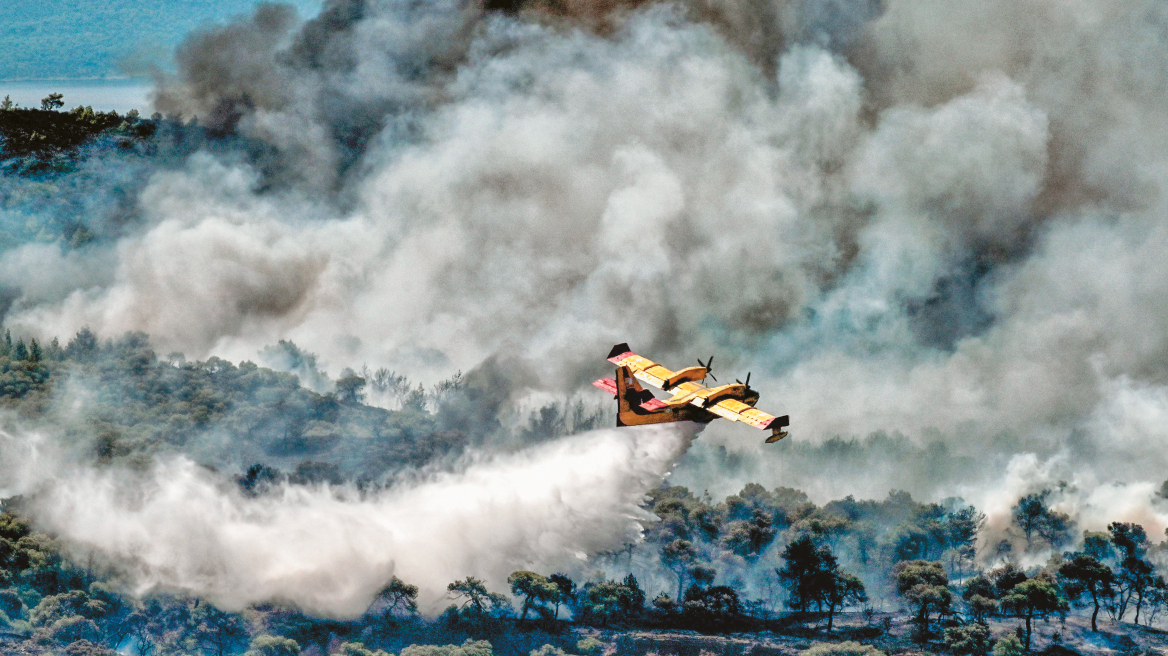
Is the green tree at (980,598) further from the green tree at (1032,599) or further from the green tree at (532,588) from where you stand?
the green tree at (532,588)

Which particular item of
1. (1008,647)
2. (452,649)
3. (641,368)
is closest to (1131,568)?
(1008,647)

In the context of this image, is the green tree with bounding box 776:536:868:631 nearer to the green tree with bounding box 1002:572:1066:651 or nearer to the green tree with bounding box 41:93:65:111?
the green tree with bounding box 1002:572:1066:651

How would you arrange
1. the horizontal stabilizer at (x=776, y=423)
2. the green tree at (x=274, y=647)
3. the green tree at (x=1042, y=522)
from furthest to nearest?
1. the green tree at (x=1042, y=522)
2. the green tree at (x=274, y=647)
3. the horizontal stabilizer at (x=776, y=423)

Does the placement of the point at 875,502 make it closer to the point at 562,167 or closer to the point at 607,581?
the point at 607,581

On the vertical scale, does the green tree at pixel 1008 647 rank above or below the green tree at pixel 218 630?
above

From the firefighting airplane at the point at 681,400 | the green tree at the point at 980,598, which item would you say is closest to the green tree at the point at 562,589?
the firefighting airplane at the point at 681,400

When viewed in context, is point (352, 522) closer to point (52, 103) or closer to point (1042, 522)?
point (1042, 522)
